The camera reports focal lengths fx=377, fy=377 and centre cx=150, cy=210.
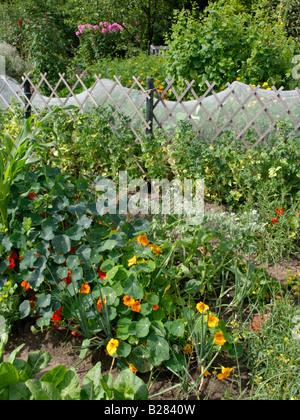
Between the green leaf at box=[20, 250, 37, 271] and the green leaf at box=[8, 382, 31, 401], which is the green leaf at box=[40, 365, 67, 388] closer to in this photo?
the green leaf at box=[8, 382, 31, 401]

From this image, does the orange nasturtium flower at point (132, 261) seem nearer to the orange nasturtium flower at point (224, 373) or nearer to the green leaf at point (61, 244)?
the green leaf at point (61, 244)

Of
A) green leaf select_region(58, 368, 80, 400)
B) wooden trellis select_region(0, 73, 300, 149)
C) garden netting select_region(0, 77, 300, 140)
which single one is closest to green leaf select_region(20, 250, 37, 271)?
green leaf select_region(58, 368, 80, 400)

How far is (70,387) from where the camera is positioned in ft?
4.38

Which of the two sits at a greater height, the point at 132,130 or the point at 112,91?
the point at 112,91

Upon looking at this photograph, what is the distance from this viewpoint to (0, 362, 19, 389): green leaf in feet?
4.40

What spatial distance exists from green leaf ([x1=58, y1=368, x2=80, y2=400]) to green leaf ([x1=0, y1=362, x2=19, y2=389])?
17cm

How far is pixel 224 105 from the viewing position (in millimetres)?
3643

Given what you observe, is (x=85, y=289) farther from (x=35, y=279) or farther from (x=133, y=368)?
(x=133, y=368)

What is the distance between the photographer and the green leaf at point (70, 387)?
1.33 m

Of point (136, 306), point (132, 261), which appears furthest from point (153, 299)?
point (132, 261)

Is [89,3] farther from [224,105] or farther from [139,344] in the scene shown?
[139,344]

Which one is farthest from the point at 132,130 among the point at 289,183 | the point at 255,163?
the point at 289,183

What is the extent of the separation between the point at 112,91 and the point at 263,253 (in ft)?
8.03

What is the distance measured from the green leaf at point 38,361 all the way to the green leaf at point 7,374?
0.59 feet
